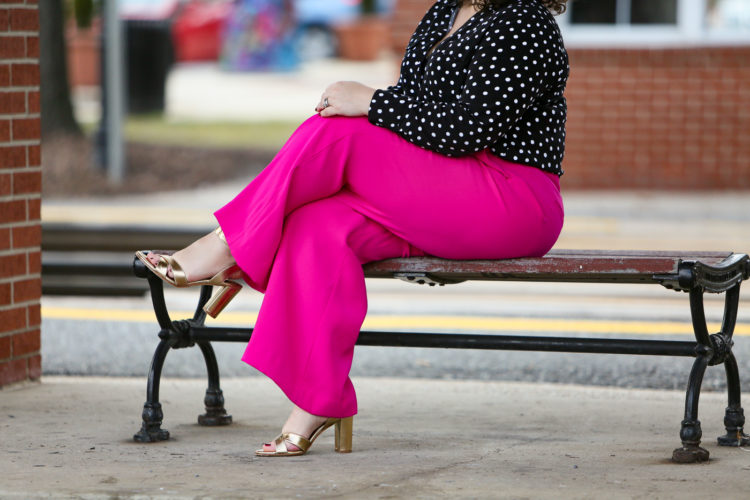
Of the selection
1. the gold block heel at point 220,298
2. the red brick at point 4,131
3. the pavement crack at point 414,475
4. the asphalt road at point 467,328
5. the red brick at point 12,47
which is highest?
the red brick at point 12,47

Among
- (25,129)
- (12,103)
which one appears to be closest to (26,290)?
(25,129)

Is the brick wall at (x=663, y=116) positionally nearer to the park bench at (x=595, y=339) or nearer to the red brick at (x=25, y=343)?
the red brick at (x=25, y=343)

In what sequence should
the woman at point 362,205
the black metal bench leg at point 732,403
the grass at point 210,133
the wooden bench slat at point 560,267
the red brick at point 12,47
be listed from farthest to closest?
the grass at point 210,133, the red brick at point 12,47, the black metal bench leg at point 732,403, the woman at point 362,205, the wooden bench slat at point 560,267

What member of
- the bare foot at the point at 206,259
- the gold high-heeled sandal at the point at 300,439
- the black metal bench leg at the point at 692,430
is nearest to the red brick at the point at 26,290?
the bare foot at the point at 206,259

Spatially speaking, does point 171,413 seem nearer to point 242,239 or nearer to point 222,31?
point 242,239

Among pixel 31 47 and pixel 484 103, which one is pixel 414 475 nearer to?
pixel 484 103

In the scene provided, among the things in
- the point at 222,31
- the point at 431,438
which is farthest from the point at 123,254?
the point at 222,31

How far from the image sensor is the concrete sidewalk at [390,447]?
137 inches

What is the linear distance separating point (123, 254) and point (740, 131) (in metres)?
6.27

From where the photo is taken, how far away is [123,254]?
27.5 ft

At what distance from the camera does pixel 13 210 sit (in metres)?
4.90

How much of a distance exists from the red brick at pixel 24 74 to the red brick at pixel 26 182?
0.35 m

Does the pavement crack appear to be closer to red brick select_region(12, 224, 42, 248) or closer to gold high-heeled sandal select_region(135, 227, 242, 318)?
gold high-heeled sandal select_region(135, 227, 242, 318)

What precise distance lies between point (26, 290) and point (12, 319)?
14 cm
